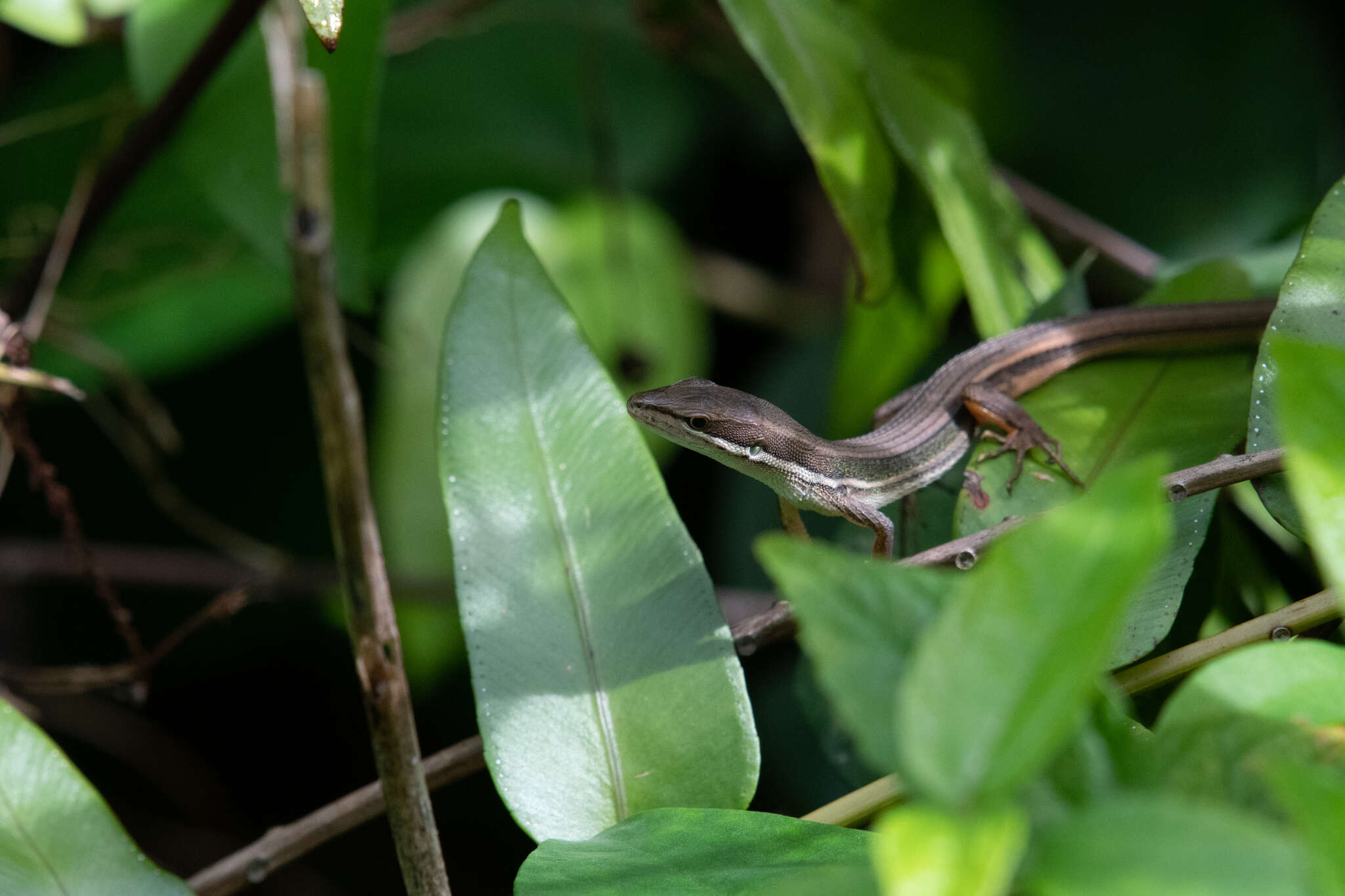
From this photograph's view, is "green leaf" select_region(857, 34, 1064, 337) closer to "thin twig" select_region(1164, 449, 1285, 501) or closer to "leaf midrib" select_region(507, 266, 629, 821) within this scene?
"thin twig" select_region(1164, 449, 1285, 501)

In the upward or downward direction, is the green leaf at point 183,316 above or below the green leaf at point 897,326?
above

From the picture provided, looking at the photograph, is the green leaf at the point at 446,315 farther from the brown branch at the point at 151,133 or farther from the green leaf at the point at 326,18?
the green leaf at the point at 326,18

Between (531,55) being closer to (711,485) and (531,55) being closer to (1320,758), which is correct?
(711,485)

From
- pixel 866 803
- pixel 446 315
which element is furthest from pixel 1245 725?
pixel 446 315

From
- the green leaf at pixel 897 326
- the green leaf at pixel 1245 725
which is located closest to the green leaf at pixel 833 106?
the green leaf at pixel 897 326

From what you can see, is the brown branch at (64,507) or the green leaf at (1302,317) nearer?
the green leaf at (1302,317)

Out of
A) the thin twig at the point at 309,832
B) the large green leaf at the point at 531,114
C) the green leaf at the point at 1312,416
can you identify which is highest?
the large green leaf at the point at 531,114
